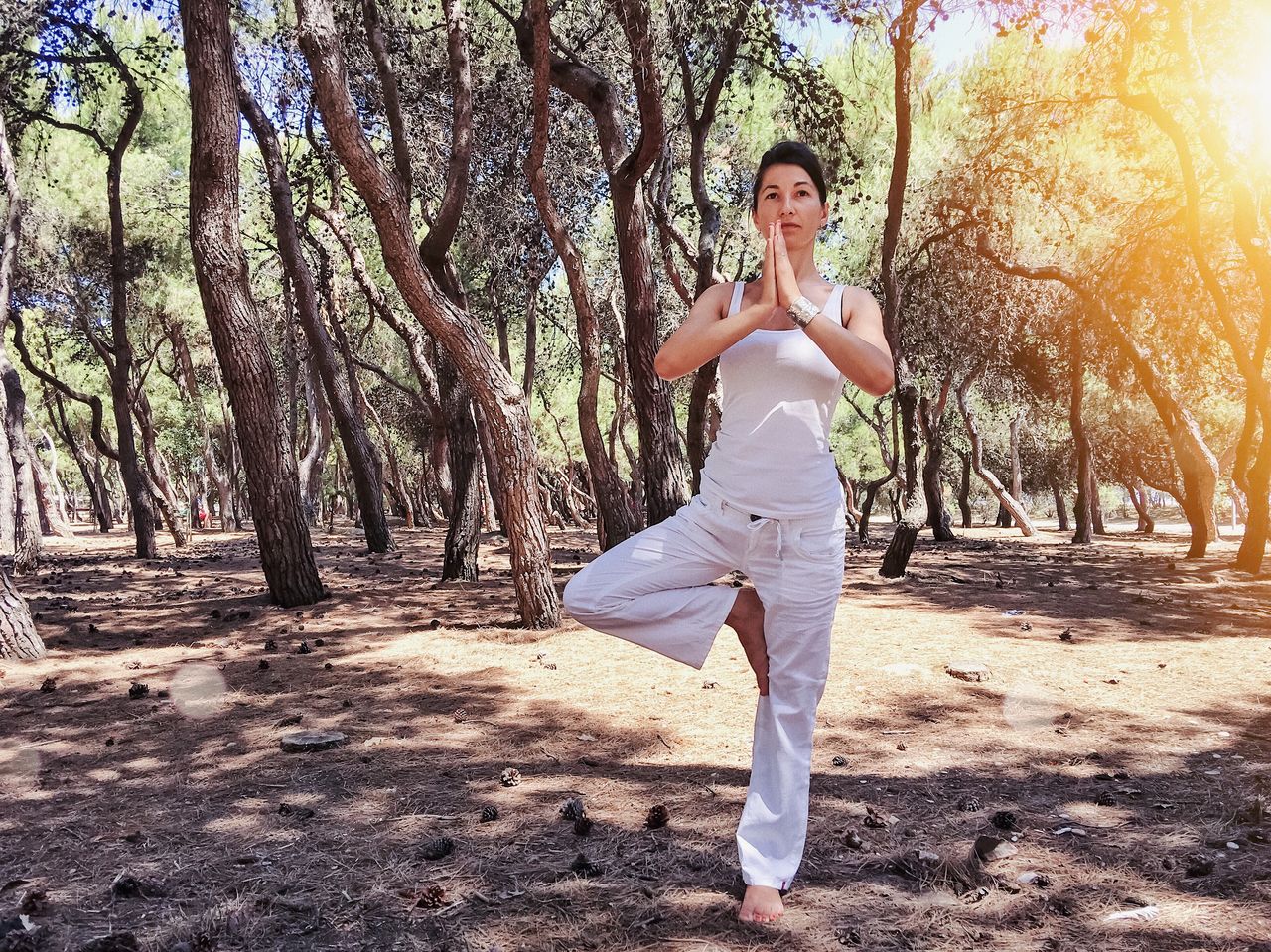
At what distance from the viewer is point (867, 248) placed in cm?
2114

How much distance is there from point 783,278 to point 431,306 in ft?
17.7

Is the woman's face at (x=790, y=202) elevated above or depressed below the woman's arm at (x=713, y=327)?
above

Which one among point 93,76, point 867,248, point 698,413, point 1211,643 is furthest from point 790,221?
point 867,248

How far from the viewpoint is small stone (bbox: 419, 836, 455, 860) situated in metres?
3.57

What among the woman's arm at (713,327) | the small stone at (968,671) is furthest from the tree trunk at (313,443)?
the woman's arm at (713,327)

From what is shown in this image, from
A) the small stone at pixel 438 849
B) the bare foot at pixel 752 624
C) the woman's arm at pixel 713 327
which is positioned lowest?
the small stone at pixel 438 849

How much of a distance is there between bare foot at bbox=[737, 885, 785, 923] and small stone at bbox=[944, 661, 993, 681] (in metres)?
3.90

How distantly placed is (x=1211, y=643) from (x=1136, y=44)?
32.4ft

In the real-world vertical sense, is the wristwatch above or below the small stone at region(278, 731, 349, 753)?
above

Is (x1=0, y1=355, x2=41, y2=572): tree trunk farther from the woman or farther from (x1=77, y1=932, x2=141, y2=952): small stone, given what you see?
the woman

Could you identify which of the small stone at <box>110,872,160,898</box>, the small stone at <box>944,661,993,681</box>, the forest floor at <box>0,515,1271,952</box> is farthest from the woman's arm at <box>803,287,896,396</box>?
the small stone at <box>944,661,993,681</box>

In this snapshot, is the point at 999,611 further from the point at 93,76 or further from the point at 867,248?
the point at 93,76

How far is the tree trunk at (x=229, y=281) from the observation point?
8.40 meters

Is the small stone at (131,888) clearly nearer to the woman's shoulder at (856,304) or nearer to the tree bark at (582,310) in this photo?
the woman's shoulder at (856,304)
